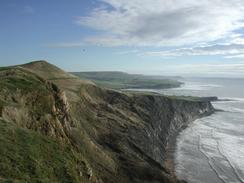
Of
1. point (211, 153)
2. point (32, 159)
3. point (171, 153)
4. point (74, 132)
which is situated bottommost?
point (171, 153)

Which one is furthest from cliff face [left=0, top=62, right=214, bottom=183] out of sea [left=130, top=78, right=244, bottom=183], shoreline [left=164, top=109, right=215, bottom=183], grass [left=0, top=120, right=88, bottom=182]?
sea [left=130, top=78, right=244, bottom=183]

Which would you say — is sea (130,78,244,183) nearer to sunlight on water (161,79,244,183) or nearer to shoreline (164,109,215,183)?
sunlight on water (161,79,244,183)

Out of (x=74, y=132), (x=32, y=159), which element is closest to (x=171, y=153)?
(x=74, y=132)

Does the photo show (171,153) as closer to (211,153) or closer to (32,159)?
(211,153)

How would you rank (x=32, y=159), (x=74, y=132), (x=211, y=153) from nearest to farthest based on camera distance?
(x=32, y=159)
(x=74, y=132)
(x=211, y=153)

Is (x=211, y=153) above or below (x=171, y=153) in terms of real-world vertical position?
above

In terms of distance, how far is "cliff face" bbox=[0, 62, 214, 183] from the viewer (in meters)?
18.2

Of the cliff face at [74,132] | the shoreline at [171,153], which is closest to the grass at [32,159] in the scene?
the cliff face at [74,132]

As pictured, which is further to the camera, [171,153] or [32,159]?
[171,153]

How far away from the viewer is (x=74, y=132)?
28844 mm

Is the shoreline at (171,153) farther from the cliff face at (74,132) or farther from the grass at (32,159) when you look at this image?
the grass at (32,159)

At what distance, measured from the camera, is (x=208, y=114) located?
9769 centimetres

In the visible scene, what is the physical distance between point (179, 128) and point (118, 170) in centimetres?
4483

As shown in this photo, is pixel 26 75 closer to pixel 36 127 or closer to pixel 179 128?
pixel 36 127
